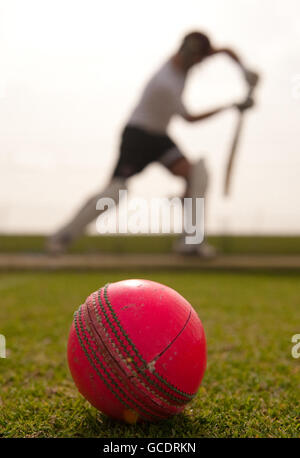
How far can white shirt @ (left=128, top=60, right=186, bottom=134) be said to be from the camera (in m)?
5.19

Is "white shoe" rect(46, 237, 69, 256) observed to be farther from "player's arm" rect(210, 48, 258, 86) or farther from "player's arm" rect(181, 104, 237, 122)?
"player's arm" rect(210, 48, 258, 86)

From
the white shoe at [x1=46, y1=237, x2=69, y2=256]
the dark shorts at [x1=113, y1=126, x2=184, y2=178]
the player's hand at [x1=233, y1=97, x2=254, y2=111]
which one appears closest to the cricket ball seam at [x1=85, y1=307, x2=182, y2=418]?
the dark shorts at [x1=113, y1=126, x2=184, y2=178]

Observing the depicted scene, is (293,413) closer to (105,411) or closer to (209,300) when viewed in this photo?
(105,411)

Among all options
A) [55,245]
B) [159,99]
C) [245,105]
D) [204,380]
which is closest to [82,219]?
[55,245]

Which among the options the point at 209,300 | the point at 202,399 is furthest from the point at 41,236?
the point at 202,399

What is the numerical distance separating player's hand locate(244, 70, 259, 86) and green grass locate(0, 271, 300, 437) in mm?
2781

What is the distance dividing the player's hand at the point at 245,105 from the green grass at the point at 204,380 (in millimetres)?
2490

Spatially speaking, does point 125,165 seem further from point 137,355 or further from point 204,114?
point 137,355

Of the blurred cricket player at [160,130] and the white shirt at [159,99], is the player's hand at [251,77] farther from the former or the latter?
the white shirt at [159,99]

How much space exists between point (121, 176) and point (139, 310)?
329cm

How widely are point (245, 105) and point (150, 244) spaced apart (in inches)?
783

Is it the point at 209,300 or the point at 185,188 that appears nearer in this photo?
the point at 185,188

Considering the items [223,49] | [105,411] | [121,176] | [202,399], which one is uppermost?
[223,49]

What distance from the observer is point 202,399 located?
258 centimetres
